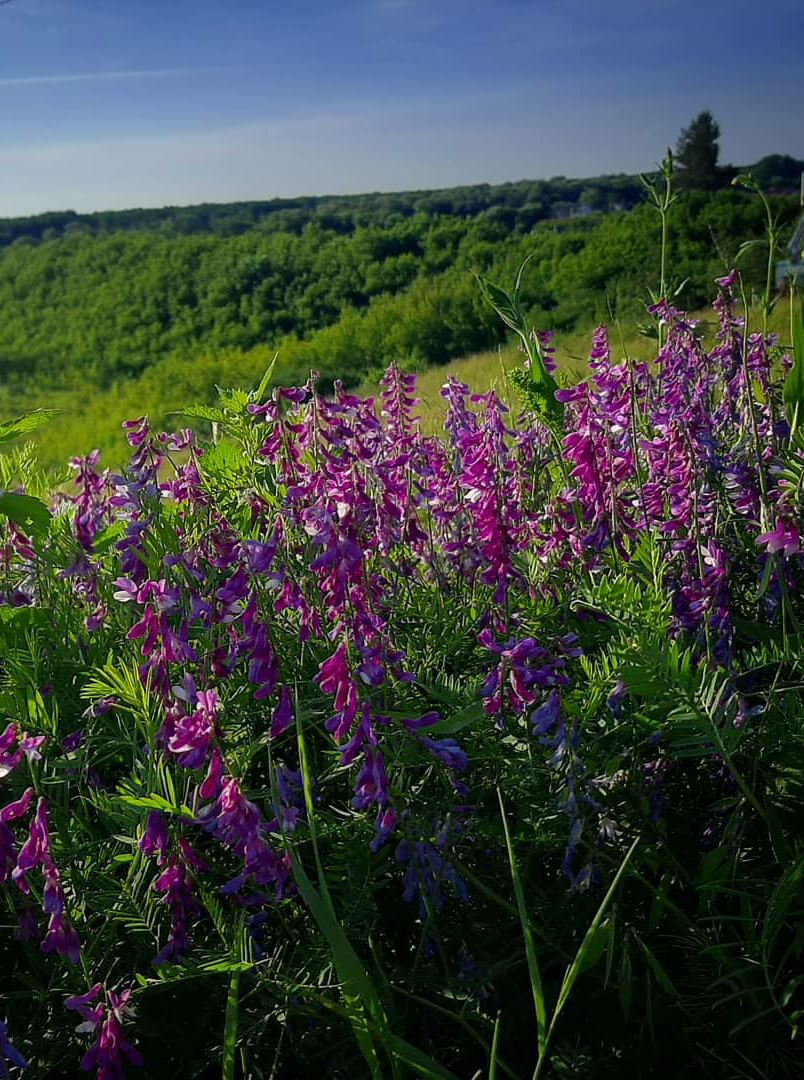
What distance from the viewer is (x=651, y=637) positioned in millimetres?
1426

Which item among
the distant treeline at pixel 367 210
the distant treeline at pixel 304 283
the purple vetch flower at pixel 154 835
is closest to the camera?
the purple vetch flower at pixel 154 835

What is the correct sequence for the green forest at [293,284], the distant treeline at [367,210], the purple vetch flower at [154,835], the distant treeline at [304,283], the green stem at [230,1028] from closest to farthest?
1. the green stem at [230,1028]
2. the purple vetch flower at [154,835]
3. the green forest at [293,284]
4. the distant treeline at [304,283]
5. the distant treeline at [367,210]

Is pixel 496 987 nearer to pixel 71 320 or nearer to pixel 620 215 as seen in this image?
pixel 620 215

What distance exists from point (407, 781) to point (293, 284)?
41.5m

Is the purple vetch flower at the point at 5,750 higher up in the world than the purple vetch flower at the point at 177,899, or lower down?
higher up

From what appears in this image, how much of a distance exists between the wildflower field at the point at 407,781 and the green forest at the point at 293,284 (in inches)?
868

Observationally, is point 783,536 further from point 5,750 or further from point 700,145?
point 700,145

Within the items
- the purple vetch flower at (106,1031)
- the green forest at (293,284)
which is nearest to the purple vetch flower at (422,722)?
the purple vetch flower at (106,1031)

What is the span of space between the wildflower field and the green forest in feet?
72.3

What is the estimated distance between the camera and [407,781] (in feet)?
5.15

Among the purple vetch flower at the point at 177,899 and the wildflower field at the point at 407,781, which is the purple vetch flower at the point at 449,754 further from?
the purple vetch flower at the point at 177,899

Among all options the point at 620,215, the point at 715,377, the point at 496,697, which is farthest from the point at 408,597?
the point at 620,215

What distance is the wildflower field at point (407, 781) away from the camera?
1.35 m

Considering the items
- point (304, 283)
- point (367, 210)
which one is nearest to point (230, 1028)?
point (304, 283)
